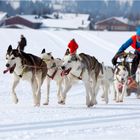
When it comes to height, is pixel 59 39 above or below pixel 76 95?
above

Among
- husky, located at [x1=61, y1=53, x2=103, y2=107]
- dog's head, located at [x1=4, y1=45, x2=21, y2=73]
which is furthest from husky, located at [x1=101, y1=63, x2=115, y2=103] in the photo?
dog's head, located at [x1=4, y1=45, x2=21, y2=73]

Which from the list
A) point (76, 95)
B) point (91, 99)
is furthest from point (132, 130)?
point (76, 95)

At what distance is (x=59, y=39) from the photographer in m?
38.9

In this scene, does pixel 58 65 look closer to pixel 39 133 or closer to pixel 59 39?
pixel 39 133

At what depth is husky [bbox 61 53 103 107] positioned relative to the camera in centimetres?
891

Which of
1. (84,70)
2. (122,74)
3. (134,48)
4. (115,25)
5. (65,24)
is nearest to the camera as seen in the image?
(84,70)

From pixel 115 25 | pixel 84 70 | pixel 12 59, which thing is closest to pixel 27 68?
pixel 12 59

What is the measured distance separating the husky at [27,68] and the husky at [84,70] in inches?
19.4

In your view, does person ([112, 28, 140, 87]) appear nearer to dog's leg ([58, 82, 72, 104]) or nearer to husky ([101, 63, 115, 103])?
husky ([101, 63, 115, 103])

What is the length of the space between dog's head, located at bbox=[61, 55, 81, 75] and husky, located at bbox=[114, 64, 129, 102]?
1959mm

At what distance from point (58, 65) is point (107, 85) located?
153 cm

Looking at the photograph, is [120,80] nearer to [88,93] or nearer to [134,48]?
[134,48]

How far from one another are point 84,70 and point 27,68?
39.5 inches

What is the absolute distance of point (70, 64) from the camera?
29.2 ft
